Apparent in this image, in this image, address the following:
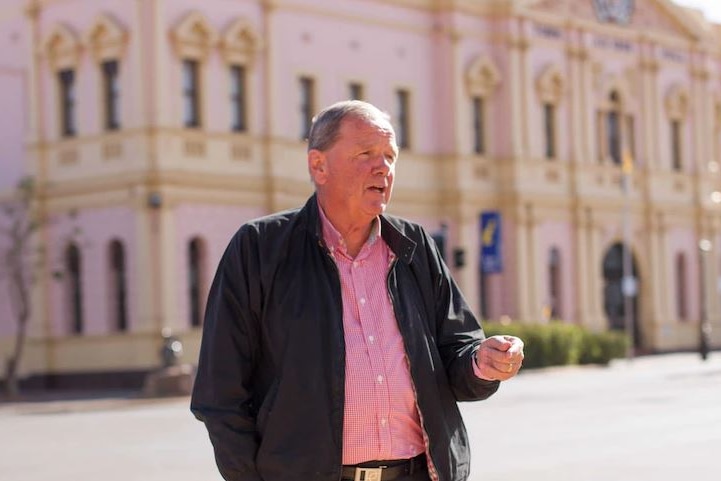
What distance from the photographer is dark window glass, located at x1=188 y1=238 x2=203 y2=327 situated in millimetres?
36781

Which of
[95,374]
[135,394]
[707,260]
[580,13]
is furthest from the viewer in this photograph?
[707,260]

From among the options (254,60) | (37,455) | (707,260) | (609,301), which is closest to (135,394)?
(254,60)

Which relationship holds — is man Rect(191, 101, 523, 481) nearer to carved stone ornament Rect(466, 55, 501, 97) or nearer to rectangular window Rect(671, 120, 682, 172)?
carved stone ornament Rect(466, 55, 501, 97)

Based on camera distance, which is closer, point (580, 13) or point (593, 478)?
point (593, 478)

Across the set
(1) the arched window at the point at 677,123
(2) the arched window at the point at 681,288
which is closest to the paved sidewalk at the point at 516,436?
(2) the arched window at the point at 681,288

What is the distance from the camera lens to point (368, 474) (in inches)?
198

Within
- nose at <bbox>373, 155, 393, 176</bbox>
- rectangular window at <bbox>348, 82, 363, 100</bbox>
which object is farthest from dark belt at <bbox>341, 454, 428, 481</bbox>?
rectangular window at <bbox>348, 82, 363, 100</bbox>

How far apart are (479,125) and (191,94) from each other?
11.3 m

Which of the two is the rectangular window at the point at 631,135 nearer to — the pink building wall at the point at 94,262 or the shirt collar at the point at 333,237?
the pink building wall at the point at 94,262

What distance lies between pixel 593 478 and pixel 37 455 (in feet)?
26.0

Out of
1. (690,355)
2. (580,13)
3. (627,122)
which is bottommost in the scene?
(690,355)

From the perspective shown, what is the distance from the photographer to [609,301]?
48812 millimetres

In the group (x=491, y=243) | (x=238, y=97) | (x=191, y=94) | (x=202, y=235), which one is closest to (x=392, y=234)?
(x=202, y=235)

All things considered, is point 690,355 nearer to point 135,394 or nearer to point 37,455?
point 135,394
